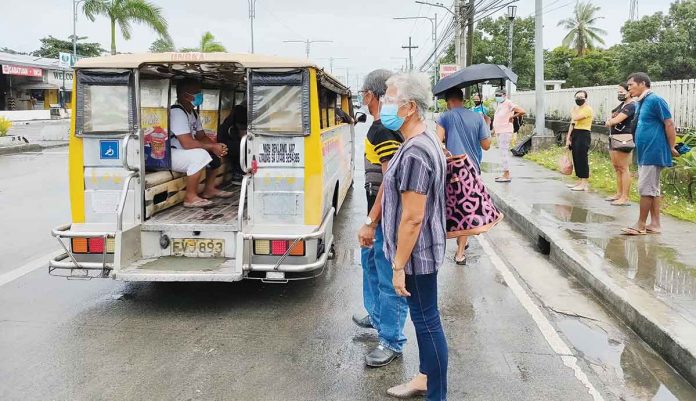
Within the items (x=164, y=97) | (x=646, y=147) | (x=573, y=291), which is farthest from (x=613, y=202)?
(x=164, y=97)

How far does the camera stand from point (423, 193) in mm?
3107

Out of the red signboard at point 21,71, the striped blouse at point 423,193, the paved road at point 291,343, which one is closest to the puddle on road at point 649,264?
the paved road at point 291,343

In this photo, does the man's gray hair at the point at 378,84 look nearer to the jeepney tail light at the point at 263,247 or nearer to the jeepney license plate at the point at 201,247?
the jeepney tail light at the point at 263,247

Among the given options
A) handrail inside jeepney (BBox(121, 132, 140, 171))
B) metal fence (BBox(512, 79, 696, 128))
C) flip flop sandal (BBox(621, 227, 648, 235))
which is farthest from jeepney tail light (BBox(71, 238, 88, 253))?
metal fence (BBox(512, 79, 696, 128))

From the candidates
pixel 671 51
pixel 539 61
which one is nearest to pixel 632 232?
pixel 539 61

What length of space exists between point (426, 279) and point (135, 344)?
241 centimetres

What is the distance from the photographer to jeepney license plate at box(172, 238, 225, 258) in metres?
5.47

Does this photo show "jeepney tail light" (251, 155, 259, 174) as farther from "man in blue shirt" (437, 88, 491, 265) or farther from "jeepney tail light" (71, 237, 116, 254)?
"man in blue shirt" (437, 88, 491, 265)

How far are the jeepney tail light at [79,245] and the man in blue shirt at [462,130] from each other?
3.54 metres

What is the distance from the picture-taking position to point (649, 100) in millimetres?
6859

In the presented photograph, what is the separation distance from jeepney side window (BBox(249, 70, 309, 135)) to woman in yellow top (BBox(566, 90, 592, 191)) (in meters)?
7.02

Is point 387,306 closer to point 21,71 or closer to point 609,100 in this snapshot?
point 609,100

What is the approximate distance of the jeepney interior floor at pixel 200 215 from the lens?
571 cm

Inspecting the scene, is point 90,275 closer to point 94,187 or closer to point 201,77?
point 94,187
